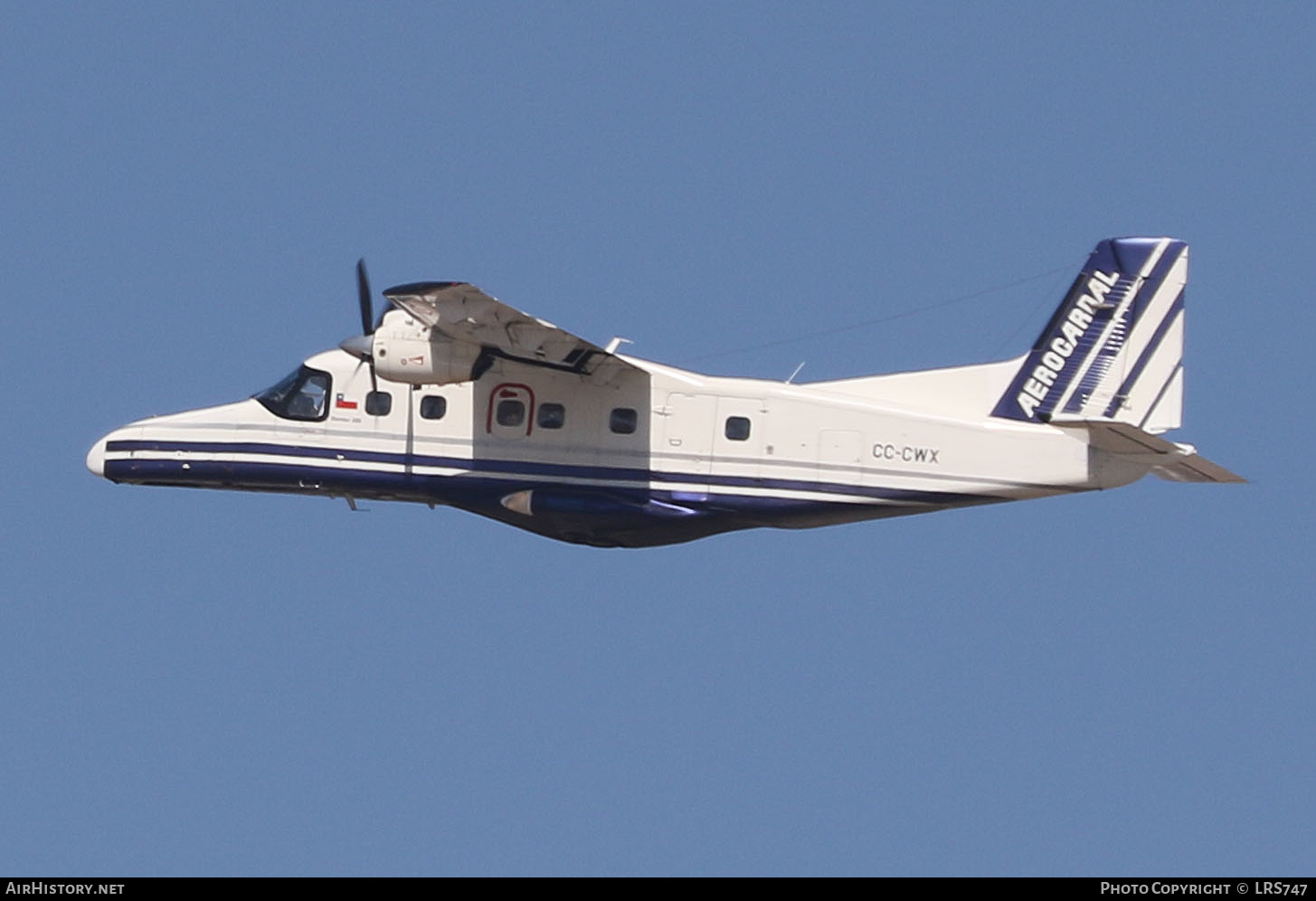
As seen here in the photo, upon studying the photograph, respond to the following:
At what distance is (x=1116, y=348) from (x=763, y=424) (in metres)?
3.83

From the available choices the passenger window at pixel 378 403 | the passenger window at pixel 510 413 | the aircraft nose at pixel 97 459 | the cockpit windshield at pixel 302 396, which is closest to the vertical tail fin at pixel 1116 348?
the passenger window at pixel 510 413

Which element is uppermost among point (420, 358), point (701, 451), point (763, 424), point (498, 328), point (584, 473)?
point (498, 328)

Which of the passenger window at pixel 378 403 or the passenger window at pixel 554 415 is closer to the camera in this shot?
the passenger window at pixel 554 415

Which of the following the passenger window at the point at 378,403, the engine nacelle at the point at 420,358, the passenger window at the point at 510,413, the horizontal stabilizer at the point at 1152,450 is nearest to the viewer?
the horizontal stabilizer at the point at 1152,450

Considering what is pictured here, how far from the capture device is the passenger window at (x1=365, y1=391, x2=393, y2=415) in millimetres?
25422

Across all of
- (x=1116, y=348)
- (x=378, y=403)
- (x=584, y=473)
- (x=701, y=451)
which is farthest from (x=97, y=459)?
(x=1116, y=348)

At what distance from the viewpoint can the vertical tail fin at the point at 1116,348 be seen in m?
24.4

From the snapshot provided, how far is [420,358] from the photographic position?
24.0m

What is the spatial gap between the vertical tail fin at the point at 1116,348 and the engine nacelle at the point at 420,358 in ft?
18.8

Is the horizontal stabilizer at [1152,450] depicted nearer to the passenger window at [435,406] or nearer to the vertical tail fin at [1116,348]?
the vertical tail fin at [1116,348]

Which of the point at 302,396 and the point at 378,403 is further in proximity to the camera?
the point at 302,396

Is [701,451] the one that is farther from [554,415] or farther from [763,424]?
[554,415]

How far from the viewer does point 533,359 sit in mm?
24625

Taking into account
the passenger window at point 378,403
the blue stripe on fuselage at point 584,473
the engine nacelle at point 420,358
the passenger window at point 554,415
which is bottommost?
the blue stripe on fuselage at point 584,473
